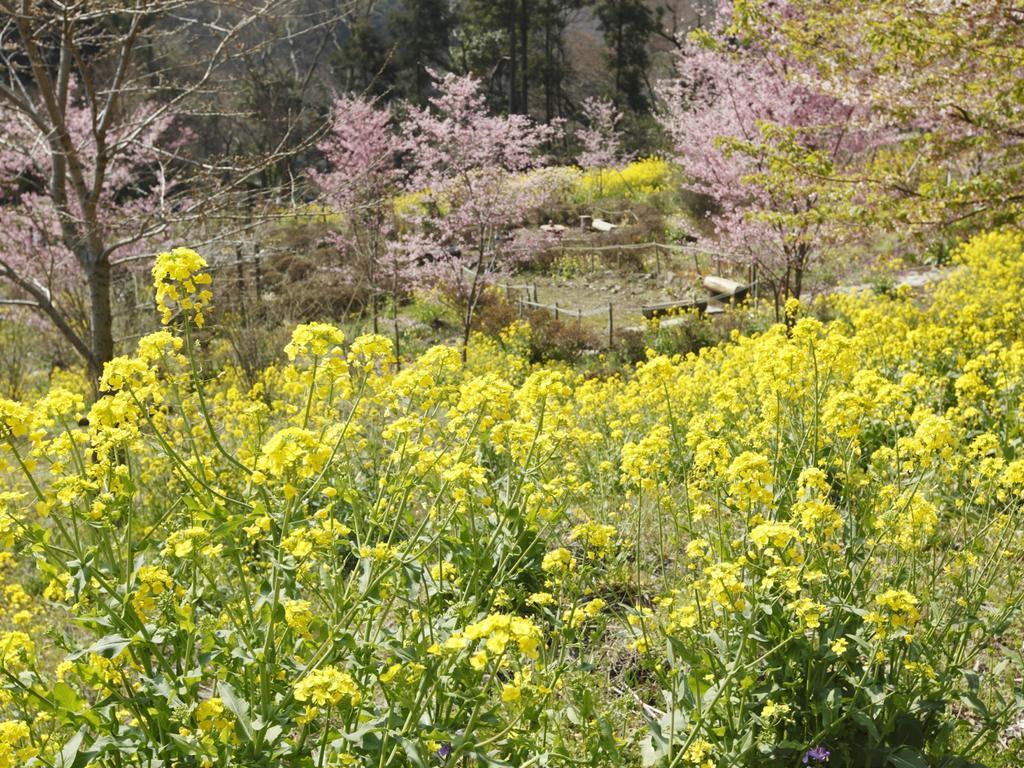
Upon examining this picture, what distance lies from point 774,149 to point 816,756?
19.9ft

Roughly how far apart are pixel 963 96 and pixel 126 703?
5.99 metres

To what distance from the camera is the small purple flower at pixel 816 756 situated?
93.2 inches

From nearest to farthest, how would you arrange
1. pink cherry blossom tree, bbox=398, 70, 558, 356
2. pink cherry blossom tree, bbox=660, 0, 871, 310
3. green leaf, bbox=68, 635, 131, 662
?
1. green leaf, bbox=68, 635, 131, 662
2. pink cherry blossom tree, bbox=660, 0, 871, 310
3. pink cherry blossom tree, bbox=398, 70, 558, 356

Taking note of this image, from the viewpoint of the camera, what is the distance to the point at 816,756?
2.37 m

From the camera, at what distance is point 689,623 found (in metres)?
2.18

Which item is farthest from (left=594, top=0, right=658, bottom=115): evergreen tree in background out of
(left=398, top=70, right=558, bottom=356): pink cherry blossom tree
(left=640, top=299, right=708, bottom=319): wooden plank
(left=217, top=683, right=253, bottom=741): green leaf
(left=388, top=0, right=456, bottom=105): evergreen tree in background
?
(left=217, top=683, right=253, bottom=741): green leaf

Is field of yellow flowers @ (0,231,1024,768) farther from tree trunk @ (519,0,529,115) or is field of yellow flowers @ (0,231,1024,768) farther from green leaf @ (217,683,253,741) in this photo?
tree trunk @ (519,0,529,115)

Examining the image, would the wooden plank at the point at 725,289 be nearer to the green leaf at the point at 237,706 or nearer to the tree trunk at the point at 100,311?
the tree trunk at the point at 100,311

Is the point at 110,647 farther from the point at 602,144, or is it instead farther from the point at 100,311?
the point at 602,144

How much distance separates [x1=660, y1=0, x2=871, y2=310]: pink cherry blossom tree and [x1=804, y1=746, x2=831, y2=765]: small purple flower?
4725 millimetres

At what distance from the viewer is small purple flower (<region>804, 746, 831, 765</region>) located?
2.37 metres

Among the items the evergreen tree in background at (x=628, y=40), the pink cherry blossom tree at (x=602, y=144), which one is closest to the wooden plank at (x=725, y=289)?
the pink cherry blossom tree at (x=602, y=144)

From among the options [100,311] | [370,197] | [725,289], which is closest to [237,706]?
[100,311]

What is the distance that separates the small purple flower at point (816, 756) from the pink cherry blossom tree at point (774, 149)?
472 centimetres
